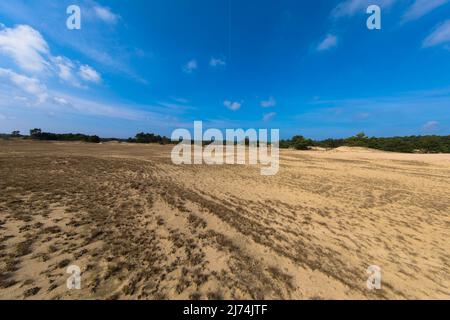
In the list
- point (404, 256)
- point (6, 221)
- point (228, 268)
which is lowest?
point (404, 256)

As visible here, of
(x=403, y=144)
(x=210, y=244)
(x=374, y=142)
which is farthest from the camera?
(x=374, y=142)

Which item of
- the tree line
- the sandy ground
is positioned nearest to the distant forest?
the tree line

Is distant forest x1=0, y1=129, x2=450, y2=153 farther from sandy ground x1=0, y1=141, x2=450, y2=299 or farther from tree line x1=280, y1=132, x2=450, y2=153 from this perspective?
sandy ground x1=0, y1=141, x2=450, y2=299

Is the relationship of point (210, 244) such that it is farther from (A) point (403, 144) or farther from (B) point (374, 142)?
(B) point (374, 142)

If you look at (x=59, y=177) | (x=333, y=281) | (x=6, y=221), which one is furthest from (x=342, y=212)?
(x=59, y=177)

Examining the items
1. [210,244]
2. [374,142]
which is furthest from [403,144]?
[210,244]

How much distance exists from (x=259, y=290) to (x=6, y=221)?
7555 mm

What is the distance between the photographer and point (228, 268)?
15.0ft

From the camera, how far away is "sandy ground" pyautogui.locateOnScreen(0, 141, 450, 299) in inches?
155

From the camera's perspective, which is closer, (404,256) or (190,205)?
(404,256)

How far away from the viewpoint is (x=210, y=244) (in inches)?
222
